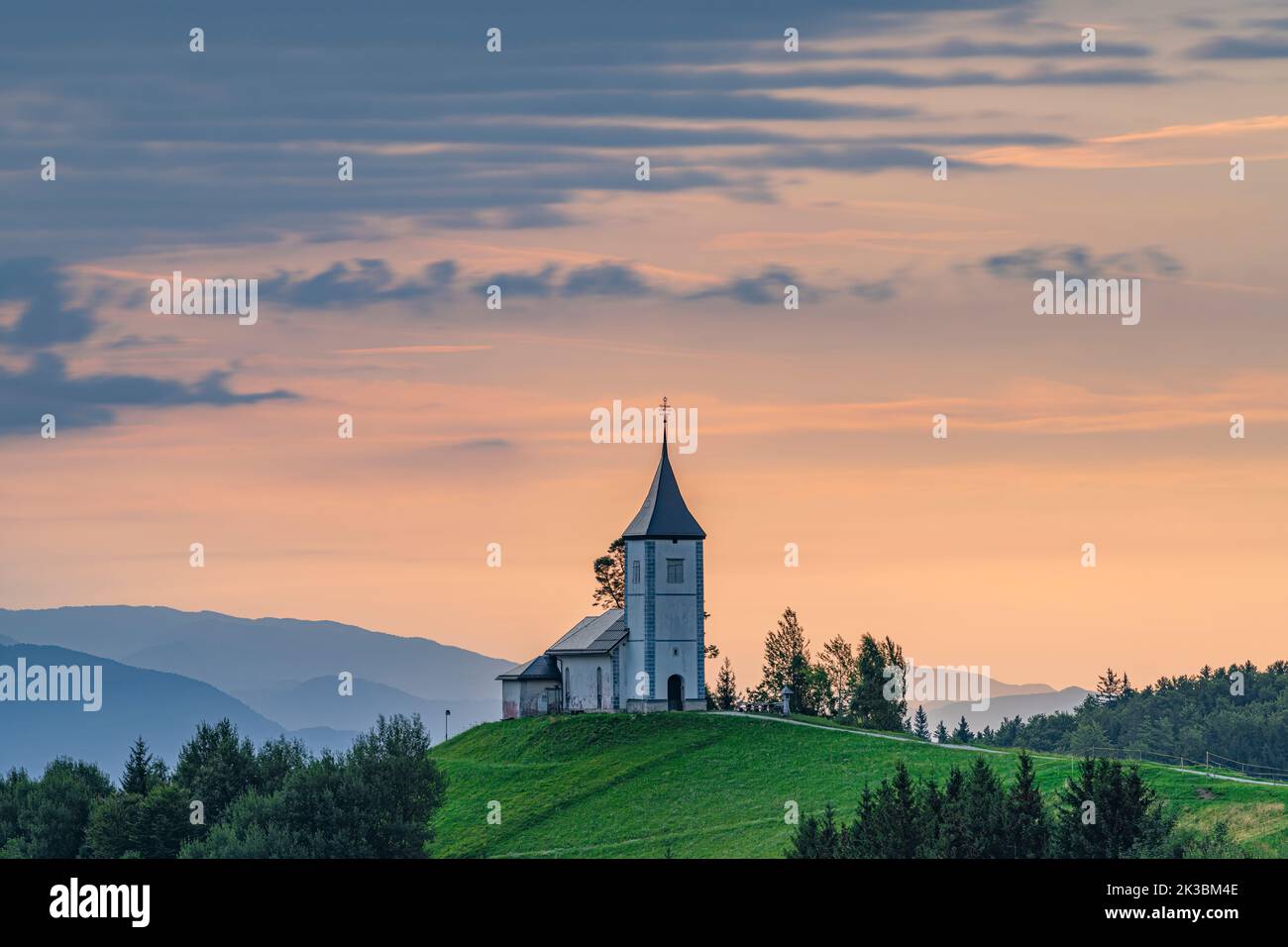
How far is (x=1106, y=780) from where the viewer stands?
5462cm

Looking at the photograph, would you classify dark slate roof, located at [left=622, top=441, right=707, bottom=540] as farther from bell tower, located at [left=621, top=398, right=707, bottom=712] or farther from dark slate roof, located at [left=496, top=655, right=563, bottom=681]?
dark slate roof, located at [left=496, top=655, right=563, bottom=681]

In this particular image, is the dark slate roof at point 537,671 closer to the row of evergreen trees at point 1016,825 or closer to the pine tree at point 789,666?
the pine tree at point 789,666

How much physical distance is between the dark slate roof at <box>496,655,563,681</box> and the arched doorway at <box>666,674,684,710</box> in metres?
9.38

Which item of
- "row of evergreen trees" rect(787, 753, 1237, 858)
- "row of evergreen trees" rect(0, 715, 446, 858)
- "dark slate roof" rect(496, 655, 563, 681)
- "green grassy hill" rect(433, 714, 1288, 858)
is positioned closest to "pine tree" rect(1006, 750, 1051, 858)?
"row of evergreen trees" rect(787, 753, 1237, 858)

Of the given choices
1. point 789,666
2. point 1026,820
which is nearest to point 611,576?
point 789,666

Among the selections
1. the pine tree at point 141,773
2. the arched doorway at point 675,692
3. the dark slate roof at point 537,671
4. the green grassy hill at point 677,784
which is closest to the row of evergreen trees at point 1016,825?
the green grassy hill at point 677,784

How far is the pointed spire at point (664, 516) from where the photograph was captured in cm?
9981

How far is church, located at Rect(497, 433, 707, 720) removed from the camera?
321 ft

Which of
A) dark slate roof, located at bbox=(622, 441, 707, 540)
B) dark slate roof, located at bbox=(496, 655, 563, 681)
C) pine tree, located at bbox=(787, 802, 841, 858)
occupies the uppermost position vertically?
dark slate roof, located at bbox=(622, 441, 707, 540)

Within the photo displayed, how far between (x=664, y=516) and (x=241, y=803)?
101 ft

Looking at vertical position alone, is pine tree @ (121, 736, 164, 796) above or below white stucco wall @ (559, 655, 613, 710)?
below

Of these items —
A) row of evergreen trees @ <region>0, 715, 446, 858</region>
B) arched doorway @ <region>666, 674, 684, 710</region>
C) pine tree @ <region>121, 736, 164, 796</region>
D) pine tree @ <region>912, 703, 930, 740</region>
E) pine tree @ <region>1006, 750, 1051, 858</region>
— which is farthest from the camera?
pine tree @ <region>912, 703, 930, 740</region>

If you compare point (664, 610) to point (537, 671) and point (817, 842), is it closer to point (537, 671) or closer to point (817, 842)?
point (537, 671)
